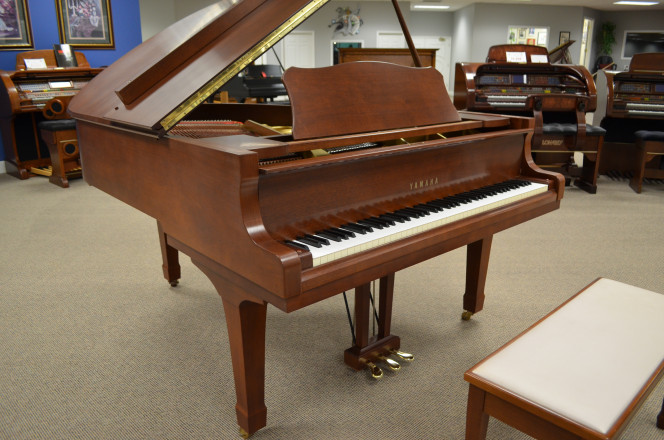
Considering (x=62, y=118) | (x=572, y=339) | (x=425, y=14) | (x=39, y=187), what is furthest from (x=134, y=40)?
(x=425, y=14)

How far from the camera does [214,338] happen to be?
7.99 feet

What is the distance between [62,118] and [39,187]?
771 mm

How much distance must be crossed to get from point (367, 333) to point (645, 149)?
4190mm

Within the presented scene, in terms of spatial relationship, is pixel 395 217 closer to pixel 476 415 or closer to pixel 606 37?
pixel 476 415

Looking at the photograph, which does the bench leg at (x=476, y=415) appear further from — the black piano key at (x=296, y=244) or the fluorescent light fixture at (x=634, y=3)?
the fluorescent light fixture at (x=634, y=3)

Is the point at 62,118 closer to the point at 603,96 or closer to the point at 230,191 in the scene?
the point at 230,191

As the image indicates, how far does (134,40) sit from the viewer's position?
22.9 ft

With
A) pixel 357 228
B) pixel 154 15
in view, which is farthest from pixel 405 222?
pixel 154 15

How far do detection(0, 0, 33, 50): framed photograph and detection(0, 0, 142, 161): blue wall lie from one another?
71 mm

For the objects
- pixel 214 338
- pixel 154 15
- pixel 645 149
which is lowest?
pixel 214 338

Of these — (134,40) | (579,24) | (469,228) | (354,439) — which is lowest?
(354,439)

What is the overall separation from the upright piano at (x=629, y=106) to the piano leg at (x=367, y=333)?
4.34 m

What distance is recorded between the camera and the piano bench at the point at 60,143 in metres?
5.18

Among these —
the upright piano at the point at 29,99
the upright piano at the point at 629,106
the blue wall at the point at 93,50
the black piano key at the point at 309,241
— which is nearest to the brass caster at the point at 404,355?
the black piano key at the point at 309,241
